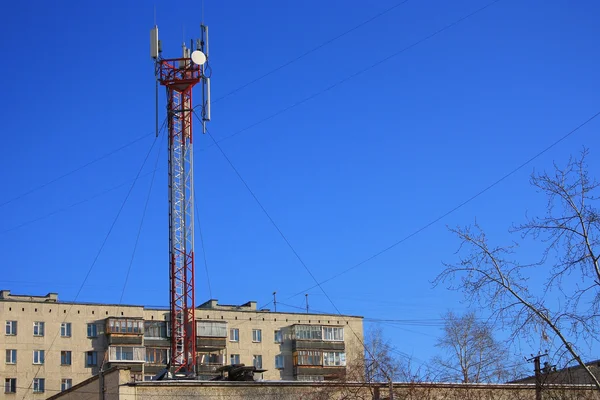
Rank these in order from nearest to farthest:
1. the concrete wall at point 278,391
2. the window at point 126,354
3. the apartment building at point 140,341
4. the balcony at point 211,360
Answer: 1. the concrete wall at point 278,391
2. the apartment building at point 140,341
3. the window at point 126,354
4. the balcony at point 211,360

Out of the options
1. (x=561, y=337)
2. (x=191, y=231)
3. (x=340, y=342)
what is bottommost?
(x=561, y=337)

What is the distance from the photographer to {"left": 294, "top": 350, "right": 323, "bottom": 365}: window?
3558 inches

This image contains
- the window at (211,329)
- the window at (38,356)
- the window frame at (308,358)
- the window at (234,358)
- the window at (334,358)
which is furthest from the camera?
the window at (334,358)

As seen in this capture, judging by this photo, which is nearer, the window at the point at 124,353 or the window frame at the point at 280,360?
the window at the point at 124,353

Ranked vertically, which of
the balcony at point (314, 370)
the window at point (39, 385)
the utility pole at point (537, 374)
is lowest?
the utility pole at point (537, 374)

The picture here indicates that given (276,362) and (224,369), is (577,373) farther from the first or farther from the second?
(276,362)

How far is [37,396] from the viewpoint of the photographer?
81.9 metres

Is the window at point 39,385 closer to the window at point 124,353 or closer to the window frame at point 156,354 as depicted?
the window at point 124,353

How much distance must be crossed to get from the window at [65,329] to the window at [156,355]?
22.5 ft

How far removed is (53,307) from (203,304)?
15208mm

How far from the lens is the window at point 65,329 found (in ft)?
276

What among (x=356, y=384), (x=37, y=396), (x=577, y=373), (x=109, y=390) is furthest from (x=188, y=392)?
(x=37, y=396)

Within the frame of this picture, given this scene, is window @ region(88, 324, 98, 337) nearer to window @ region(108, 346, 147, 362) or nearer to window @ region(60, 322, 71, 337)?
window @ region(60, 322, 71, 337)

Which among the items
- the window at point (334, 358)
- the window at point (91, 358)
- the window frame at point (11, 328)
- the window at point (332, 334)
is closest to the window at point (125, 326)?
the window at point (91, 358)
